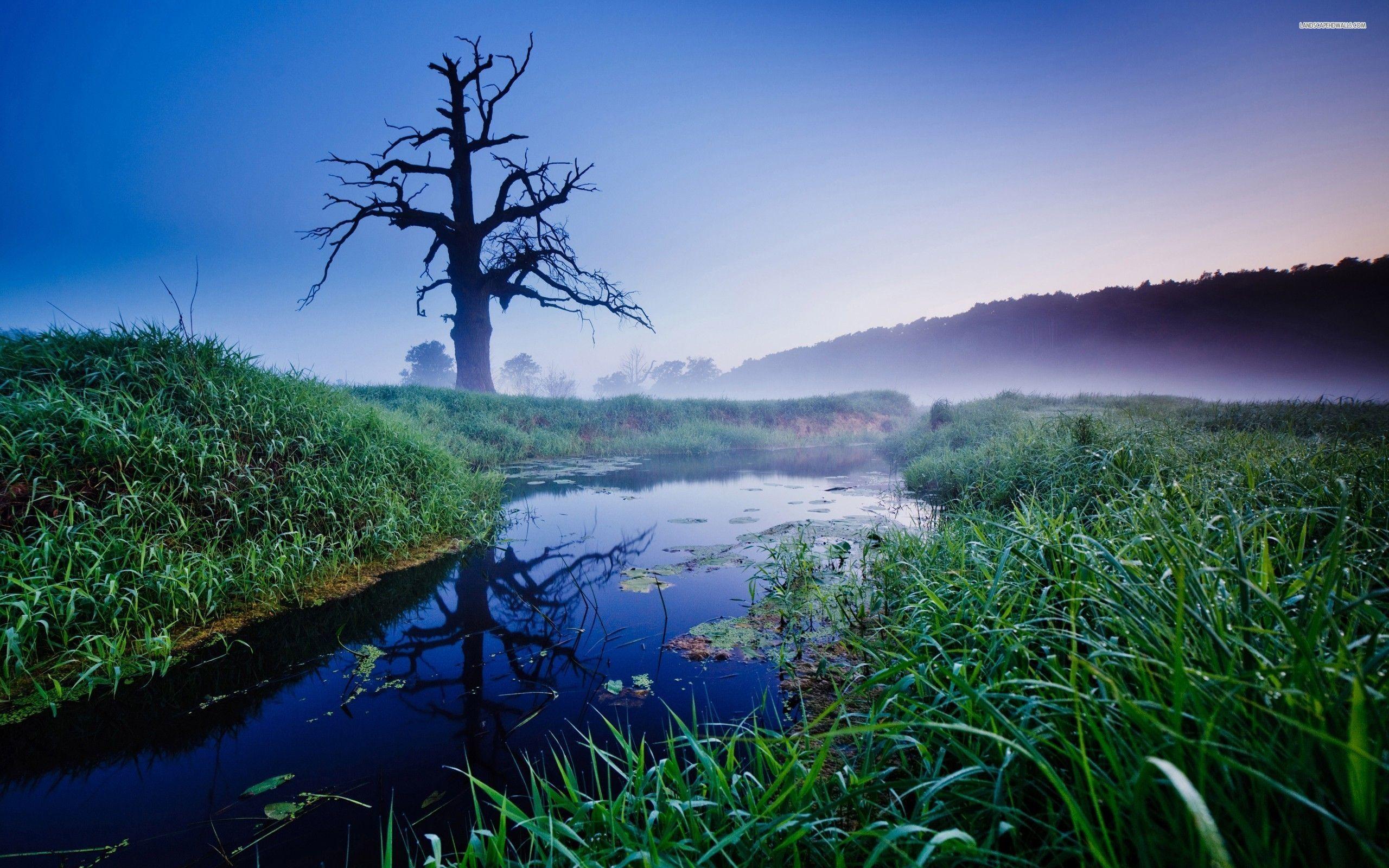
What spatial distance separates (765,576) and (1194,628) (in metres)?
2.75

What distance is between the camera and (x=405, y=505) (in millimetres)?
5051

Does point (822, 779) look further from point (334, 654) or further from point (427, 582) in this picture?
point (427, 582)

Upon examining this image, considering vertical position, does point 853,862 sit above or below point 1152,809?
below

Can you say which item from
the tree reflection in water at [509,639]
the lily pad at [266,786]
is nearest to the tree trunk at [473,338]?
the tree reflection in water at [509,639]

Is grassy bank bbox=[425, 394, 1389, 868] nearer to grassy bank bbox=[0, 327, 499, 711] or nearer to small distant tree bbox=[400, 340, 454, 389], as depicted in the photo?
grassy bank bbox=[0, 327, 499, 711]

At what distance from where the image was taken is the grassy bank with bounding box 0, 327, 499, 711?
2.58 m

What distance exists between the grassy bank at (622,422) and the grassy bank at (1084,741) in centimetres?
838

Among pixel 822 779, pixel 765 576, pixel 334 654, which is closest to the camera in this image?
pixel 822 779

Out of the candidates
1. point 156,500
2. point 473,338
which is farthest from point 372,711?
point 473,338

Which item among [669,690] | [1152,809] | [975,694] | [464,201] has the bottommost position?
[669,690]

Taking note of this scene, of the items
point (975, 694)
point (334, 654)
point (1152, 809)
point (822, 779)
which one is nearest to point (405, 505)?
point (334, 654)

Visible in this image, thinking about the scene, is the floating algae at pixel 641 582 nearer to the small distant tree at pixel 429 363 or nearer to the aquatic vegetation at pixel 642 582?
the aquatic vegetation at pixel 642 582

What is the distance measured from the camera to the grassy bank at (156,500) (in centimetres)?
258

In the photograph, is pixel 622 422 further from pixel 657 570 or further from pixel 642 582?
pixel 642 582
